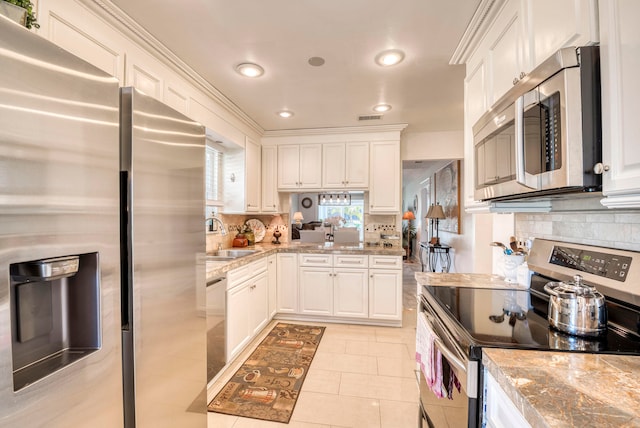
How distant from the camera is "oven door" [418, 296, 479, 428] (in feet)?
3.09

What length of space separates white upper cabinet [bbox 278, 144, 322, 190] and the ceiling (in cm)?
93

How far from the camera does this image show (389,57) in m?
2.13

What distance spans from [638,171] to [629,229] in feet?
1.71

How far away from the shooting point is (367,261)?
347cm

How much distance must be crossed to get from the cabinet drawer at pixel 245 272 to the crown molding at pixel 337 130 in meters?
1.82

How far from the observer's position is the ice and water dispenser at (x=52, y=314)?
0.76 m

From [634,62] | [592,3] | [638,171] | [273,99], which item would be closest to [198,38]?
[273,99]

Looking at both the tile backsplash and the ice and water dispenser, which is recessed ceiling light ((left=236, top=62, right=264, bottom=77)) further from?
the tile backsplash

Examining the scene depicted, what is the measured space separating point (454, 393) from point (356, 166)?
307 centimetres

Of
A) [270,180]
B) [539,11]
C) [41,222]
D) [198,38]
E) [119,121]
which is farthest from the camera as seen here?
[270,180]

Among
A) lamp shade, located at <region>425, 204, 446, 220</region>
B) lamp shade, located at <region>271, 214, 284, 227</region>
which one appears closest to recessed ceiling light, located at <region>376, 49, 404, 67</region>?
lamp shade, located at <region>271, 214, 284, 227</region>

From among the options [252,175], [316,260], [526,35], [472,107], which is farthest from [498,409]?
[252,175]

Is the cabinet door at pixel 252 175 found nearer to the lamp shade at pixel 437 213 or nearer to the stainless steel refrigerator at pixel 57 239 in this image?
the stainless steel refrigerator at pixel 57 239

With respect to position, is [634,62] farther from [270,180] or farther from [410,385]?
[270,180]
